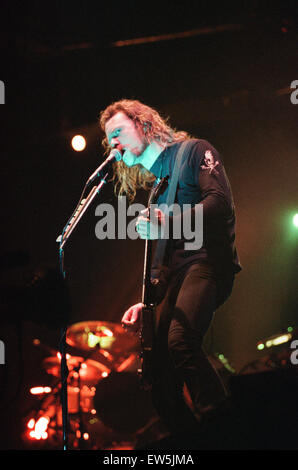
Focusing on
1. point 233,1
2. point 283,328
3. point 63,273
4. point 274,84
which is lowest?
point 283,328

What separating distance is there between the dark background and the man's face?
0.63m

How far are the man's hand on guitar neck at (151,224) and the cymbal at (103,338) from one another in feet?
4.99

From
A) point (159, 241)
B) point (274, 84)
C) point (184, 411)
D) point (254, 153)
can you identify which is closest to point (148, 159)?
point (159, 241)

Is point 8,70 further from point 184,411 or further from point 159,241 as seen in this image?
point 184,411

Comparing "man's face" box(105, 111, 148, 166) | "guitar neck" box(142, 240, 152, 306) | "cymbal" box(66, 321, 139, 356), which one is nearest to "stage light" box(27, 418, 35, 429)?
"cymbal" box(66, 321, 139, 356)

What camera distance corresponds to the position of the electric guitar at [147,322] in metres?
2.05

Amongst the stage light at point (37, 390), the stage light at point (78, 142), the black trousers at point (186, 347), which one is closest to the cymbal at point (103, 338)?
the stage light at point (37, 390)

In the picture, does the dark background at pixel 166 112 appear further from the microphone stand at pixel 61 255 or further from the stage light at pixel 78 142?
the microphone stand at pixel 61 255

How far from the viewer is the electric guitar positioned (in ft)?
6.72

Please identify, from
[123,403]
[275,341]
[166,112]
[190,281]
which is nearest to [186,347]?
[190,281]

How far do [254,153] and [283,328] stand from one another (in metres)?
1.35

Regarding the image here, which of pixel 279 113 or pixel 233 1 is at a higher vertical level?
pixel 233 1

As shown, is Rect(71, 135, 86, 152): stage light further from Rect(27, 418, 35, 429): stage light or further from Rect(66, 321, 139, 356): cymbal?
Rect(27, 418, 35, 429): stage light
